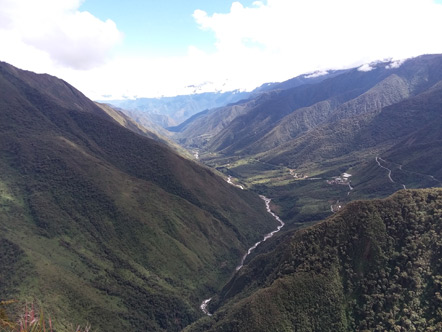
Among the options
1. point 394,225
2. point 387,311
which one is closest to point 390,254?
point 394,225


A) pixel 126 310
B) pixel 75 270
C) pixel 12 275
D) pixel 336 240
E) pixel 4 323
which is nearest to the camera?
pixel 4 323

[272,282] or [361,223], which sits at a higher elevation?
[361,223]

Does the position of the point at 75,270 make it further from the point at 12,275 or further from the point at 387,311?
the point at 387,311

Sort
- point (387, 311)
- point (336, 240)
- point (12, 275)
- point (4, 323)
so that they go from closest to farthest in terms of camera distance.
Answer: point (4, 323), point (387, 311), point (336, 240), point (12, 275)

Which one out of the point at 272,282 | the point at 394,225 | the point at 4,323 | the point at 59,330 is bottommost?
the point at 59,330

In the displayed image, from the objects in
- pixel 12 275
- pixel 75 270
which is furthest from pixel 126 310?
pixel 12 275

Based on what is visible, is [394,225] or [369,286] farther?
[394,225]
